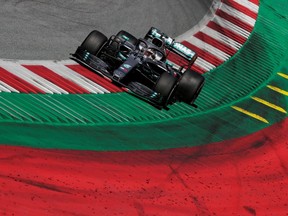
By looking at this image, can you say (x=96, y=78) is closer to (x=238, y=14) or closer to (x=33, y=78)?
(x=33, y=78)

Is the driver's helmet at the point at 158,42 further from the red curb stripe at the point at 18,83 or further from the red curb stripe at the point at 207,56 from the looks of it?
the red curb stripe at the point at 18,83

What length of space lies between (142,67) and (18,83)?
3.42m

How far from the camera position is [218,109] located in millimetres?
17547

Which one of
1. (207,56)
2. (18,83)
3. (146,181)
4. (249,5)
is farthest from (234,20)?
(146,181)

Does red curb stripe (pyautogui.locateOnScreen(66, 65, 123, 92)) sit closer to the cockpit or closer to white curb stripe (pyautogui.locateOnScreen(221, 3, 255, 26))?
the cockpit

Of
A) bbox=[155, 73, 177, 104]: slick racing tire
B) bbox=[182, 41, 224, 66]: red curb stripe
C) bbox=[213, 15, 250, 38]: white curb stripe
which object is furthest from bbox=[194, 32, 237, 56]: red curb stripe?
bbox=[155, 73, 177, 104]: slick racing tire

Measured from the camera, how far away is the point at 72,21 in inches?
799

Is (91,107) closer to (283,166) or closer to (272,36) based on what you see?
(283,166)

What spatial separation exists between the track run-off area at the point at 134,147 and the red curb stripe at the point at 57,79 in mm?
30

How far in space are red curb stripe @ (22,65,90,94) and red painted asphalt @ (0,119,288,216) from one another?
302 cm

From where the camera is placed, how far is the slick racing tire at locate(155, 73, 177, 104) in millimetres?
15805

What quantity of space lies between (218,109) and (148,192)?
224 inches

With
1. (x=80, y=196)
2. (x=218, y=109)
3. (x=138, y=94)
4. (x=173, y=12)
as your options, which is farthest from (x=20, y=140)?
(x=173, y=12)

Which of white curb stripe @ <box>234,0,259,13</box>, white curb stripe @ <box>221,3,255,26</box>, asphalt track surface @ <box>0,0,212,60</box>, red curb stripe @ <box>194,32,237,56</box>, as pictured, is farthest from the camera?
white curb stripe @ <box>234,0,259,13</box>
